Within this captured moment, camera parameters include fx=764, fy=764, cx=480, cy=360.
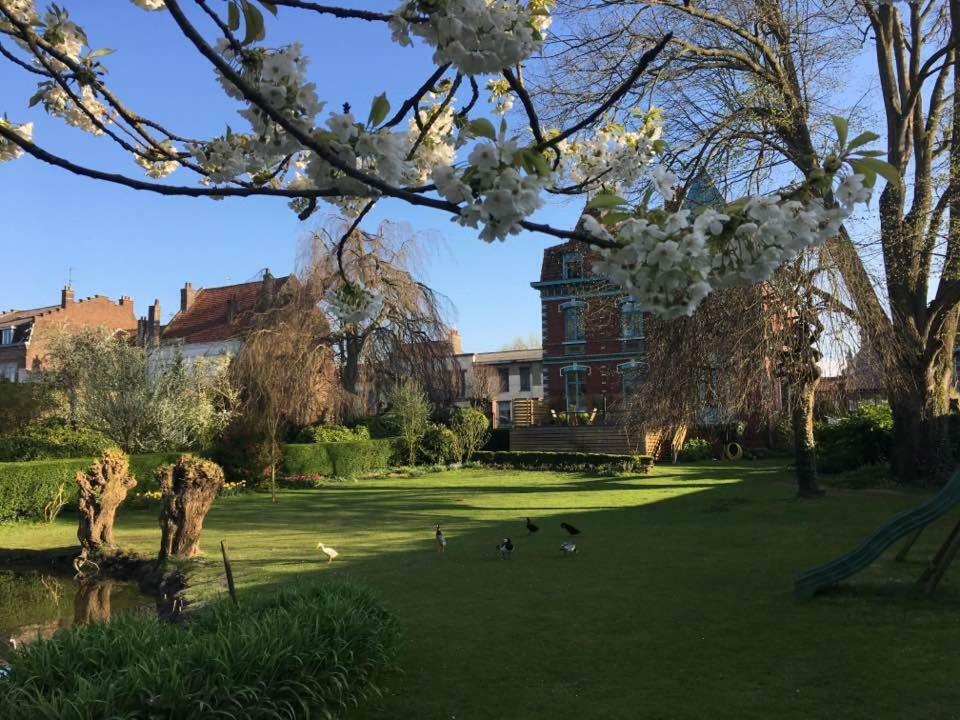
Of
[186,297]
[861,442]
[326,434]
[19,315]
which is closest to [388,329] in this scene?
[326,434]

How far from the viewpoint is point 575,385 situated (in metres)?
38.6

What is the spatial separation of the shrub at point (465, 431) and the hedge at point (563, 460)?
0.50 metres

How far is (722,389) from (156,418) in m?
16.8

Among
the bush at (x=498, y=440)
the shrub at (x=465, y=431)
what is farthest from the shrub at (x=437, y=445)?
the bush at (x=498, y=440)

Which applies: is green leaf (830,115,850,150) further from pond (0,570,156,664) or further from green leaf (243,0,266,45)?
pond (0,570,156,664)

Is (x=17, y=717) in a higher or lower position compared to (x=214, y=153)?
lower

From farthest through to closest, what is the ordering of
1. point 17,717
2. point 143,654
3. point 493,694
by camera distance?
point 493,694, point 143,654, point 17,717

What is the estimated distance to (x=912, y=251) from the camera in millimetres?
15977

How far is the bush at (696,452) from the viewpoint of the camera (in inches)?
1235

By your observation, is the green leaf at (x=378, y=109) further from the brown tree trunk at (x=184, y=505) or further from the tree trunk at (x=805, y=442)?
the tree trunk at (x=805, y=442)

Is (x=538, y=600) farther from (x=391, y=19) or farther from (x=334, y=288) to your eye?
(x=391, y=19)

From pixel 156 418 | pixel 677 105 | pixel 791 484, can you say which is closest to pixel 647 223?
pixel 677 105

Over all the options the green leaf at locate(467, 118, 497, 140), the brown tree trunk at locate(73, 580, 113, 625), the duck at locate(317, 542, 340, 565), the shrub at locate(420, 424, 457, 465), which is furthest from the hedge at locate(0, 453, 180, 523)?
the green leaf at locate(467, 118, 497, 140)

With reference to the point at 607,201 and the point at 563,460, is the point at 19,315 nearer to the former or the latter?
the point at 563,460
